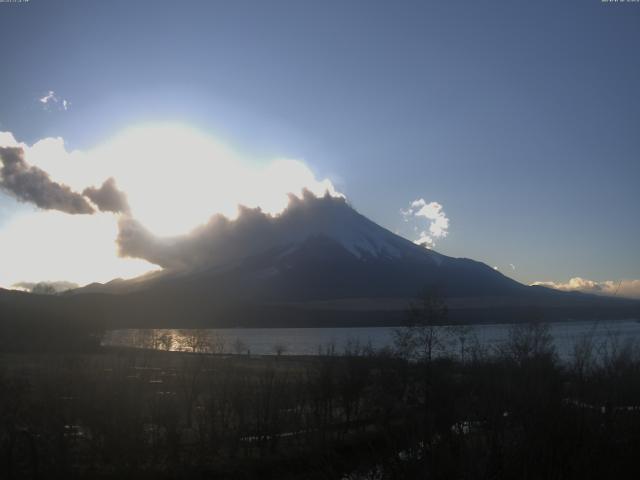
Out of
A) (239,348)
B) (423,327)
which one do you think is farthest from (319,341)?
(423,327)

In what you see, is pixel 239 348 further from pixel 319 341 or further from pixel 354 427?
pixel 354 427

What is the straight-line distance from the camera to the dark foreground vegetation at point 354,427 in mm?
9844

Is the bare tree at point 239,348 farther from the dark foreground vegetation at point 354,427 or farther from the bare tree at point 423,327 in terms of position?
the dark foreground vegetation at point 354,427

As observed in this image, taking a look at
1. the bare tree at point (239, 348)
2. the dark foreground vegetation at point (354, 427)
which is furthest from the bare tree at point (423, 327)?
the bare tree at point (239, 348)

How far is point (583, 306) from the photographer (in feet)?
568

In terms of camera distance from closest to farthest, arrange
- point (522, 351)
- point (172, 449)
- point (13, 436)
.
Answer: point (13, 436)
point (172, 449)
point (522, 351)

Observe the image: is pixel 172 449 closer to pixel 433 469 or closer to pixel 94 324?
pixel 433 469

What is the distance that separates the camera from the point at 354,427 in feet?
86.2

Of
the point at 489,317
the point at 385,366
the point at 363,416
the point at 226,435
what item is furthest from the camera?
the point at 489,317

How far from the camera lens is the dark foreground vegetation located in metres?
9.84

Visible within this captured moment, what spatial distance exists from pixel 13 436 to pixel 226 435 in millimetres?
8079

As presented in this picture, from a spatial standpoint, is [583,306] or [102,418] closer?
[102,418]

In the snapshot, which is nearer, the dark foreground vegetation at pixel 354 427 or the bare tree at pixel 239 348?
the dark foreground vegetation at pixel 354 427

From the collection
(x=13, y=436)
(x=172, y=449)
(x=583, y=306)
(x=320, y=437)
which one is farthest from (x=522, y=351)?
(x=583, y=306)
